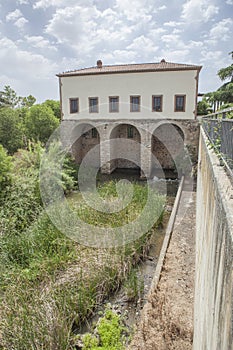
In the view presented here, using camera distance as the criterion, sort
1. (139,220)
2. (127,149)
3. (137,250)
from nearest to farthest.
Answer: (137,250), (139,220), (127,149)

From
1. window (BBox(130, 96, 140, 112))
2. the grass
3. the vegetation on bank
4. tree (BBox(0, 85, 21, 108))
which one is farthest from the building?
tree (BBox(0, 85, 21, 108))

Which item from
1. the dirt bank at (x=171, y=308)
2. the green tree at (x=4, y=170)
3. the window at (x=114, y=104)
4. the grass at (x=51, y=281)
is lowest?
the dirt bank at (x=171, y=308)

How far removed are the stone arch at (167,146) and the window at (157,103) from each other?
1.59 meters

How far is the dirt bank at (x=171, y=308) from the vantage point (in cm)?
352

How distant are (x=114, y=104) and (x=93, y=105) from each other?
4.30 ft

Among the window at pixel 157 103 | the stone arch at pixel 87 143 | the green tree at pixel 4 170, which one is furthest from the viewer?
the stone arch at pixel 87 143

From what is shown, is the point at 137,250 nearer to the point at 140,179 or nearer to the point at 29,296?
the point at 29,296

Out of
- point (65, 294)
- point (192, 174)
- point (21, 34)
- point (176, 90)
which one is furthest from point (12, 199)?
point (176, 90)

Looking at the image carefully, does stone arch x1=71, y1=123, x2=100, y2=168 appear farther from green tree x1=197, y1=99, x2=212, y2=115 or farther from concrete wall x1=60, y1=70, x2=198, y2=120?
green tree x1=197, y1=99, x2=212, y2=115

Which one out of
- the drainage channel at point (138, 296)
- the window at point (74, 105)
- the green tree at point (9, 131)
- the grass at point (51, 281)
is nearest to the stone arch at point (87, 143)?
the window at point (74, 105)

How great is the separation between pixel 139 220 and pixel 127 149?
10255mm

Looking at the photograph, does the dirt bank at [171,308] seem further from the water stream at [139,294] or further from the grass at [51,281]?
the grass at [51,281]

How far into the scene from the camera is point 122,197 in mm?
8945

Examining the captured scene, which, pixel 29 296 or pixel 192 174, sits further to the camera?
pixel 192 174
